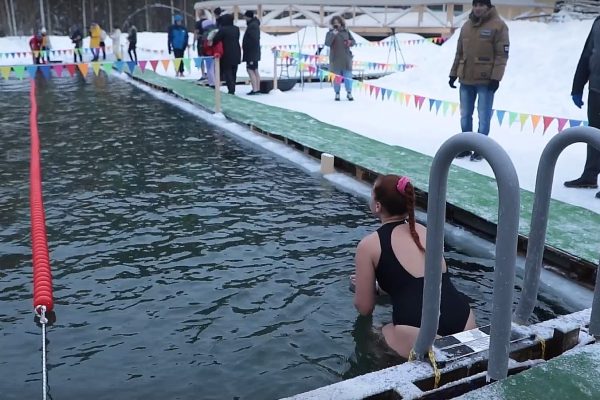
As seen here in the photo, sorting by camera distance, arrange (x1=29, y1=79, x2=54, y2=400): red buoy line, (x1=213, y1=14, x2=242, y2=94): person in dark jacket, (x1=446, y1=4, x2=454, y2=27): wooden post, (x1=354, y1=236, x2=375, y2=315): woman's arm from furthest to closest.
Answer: (x1=446, y1=4, x2=454, y2=27): wooden post < (x1=213, y1=14, x2=242, y2=94): person in dark jacket < (x1=29, y1=79, x2=54, y2=400): red buoy line < (x1=354, y1=236, x2=375, y2=315): woman's arm

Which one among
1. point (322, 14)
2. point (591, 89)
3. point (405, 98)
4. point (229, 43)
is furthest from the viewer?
point (322, 14)

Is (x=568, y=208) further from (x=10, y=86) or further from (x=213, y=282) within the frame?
(x=10, y=86)

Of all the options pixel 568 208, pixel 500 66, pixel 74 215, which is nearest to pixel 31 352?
pixel 74 215

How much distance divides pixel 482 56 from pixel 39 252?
6.08m

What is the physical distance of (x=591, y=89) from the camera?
6715 mm

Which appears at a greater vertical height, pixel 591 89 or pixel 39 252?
pixel 591 89

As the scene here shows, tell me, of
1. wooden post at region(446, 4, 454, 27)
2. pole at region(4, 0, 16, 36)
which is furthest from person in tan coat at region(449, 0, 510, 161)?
pole at region(4, 0, 16, 36)

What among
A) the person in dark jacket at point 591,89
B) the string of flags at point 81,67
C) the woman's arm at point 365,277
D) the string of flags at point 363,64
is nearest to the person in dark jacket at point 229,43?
the string of flags at point 81,67

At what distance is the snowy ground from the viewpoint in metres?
8.62

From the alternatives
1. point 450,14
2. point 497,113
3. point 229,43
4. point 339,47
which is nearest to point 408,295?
point 497,113

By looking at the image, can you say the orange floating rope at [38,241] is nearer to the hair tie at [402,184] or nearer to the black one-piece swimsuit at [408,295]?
the black one-piece swimsuit at [408,295]

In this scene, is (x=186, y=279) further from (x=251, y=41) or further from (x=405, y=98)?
(x=251, y=41)

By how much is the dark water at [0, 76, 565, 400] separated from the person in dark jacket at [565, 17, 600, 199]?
2507mm

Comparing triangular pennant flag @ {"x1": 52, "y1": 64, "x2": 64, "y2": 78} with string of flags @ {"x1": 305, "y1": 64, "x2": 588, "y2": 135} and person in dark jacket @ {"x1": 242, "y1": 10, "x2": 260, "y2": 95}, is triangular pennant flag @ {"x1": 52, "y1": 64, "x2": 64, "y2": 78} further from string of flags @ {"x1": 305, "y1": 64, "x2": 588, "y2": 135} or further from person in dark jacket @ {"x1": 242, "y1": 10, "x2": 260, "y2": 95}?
string of flags @ {"x1": 305, "y1": 64, "x2": 588, "y2": 135}
